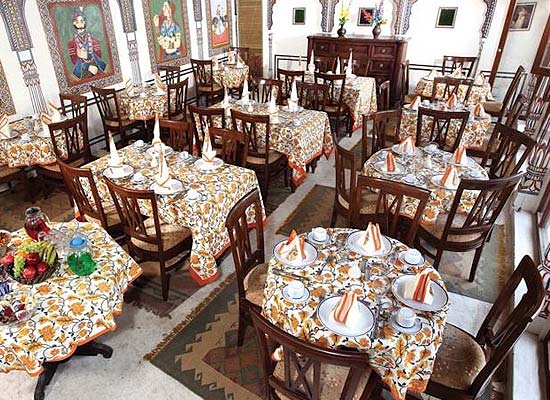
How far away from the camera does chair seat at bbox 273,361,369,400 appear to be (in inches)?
60.0

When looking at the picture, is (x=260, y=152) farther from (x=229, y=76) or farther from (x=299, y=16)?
(x=299, y=16)

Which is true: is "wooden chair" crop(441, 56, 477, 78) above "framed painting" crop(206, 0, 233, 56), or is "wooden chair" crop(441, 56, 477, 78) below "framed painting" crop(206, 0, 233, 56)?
below

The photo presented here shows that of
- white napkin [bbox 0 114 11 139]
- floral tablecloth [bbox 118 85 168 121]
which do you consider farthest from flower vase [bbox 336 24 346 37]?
white napkin [bbox 0 114 11 139]

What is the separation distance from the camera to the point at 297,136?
12.0ft

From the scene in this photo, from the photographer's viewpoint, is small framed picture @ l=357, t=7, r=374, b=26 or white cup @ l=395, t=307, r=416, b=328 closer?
white cup @ l=395, t=307, r=416, b=328

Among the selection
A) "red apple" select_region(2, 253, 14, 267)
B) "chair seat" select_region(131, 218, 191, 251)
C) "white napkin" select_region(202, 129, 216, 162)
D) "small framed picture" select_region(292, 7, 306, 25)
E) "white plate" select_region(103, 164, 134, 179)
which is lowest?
"chair seat" select_region(131, 218, 191, 251)

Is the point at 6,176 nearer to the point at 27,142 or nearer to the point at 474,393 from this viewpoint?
the point at 27,142

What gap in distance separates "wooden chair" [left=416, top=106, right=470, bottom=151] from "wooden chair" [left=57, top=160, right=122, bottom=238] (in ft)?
9.48

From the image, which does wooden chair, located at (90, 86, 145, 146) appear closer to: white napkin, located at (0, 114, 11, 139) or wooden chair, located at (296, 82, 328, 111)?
white napkin, located at (0, 114, 11, 139)

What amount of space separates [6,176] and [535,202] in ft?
16.1

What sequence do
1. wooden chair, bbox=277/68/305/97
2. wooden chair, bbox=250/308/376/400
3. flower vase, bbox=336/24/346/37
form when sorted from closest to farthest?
wooden chair, bbox=250/308/376/400 → wooden chair, bbox=277/68/305/97 → flower vase, bbox=336/24/346/37

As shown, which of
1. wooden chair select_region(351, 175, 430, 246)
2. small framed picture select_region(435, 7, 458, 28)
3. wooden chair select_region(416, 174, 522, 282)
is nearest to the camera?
wooden chair select_region(351, 175, 430, 246)

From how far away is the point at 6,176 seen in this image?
349cm

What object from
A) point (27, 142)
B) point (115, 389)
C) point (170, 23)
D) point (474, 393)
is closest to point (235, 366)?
point (115, 389)
